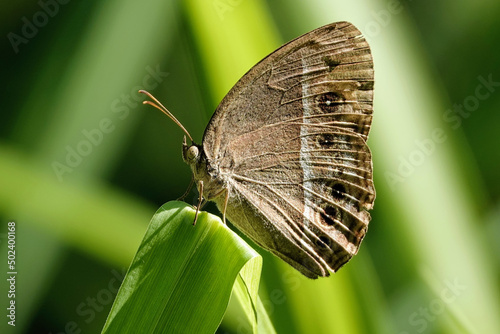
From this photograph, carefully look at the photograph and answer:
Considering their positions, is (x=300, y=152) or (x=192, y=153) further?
(x=300, y=152)

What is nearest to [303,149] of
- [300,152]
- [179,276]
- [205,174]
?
[300,152]

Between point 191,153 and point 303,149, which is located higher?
point 191,153

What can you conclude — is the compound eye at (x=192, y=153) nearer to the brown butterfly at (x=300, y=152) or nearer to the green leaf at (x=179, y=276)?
the brown butterfly at (x=300, y=152)

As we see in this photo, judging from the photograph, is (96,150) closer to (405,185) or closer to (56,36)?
(56,36)

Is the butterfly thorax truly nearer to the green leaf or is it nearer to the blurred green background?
the blurred green background

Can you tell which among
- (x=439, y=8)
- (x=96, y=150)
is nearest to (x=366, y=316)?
(x=96, y=150)

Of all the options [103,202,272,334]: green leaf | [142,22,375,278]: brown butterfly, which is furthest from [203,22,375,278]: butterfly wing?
[103,202,272,334]: green leaf

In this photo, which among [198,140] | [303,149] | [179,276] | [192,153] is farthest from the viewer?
[198,140]

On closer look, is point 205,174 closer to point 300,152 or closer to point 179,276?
point 300,152
